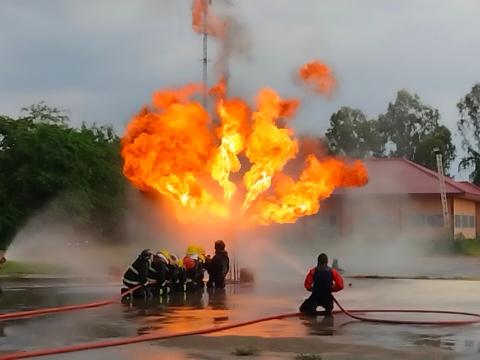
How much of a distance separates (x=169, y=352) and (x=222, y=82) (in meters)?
14.6

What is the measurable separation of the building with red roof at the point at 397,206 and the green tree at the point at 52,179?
15085mm

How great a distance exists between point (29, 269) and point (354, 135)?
49275 mm

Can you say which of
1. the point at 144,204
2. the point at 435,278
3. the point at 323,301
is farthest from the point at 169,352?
the point at 144,204

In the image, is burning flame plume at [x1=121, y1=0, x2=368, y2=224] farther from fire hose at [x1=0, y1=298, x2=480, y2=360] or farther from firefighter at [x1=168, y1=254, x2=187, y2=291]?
fire hose at [x1=0, y1=298, x2=480, y2=360]

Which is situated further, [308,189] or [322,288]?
[308,189]

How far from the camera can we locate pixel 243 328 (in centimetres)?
1373

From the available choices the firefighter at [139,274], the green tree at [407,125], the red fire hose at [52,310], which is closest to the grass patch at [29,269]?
the firefighter at [139,274]

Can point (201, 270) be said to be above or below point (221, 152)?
below

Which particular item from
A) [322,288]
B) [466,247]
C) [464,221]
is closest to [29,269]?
[322,288]

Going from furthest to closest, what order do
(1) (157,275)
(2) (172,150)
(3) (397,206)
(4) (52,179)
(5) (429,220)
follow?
(5) (429,220), (3) (397,206), (4) (52,179), (2) (172,150), (1) (157,275)

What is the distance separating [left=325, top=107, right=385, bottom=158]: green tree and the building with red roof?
11027mm

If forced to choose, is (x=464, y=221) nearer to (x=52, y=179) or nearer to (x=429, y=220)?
(x=429, y=220)

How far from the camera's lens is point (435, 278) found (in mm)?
29531

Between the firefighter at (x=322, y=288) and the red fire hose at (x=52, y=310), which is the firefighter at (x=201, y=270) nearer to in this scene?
the red fire hose at (x=52, y=310)
